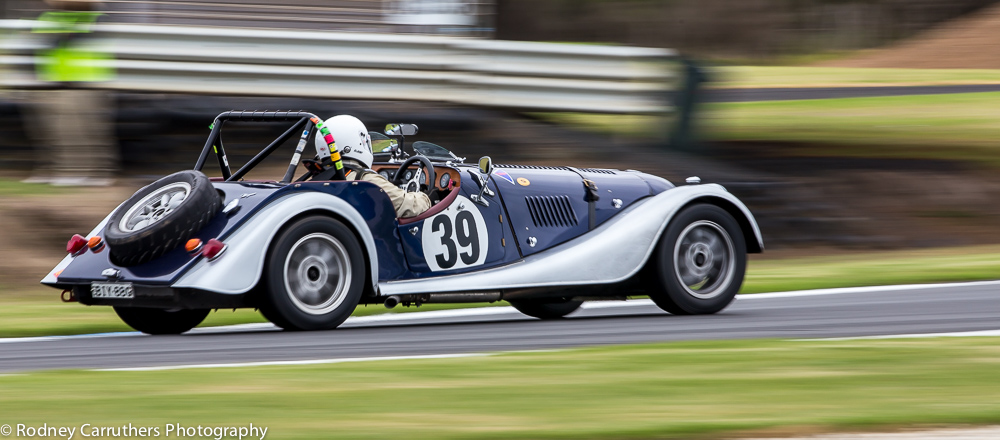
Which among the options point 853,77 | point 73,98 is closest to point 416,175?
point 73,98

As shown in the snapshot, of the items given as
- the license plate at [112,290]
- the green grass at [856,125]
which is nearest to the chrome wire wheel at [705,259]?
the license plate at [112,290]

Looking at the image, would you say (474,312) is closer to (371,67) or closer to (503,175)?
(503,175)

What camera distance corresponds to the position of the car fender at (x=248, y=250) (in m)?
7.11

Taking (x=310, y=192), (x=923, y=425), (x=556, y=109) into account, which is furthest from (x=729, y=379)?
(x=556, y=109)

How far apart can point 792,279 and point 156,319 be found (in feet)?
17.8

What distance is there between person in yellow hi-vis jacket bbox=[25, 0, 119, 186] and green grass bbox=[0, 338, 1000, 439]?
7.11m

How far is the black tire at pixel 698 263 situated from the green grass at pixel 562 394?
2.03 m

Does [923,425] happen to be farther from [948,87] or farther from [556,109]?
[948,87]

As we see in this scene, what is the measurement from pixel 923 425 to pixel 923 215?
36.1ft

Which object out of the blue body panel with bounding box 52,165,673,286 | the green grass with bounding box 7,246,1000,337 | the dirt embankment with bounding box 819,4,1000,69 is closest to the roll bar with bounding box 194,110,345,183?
the blue body panel with bounding box 52,165,673,286

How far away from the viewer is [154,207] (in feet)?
24.8

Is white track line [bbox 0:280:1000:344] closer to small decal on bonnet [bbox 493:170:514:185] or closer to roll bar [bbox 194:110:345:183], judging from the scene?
roll bar [bbox 194:110:345:183]

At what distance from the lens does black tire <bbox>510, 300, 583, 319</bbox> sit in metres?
9.38

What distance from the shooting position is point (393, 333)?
7.71m
